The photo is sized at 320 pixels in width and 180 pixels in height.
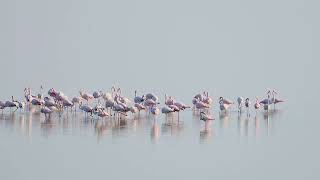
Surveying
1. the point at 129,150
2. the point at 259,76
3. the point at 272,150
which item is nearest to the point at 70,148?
the point at 129,150

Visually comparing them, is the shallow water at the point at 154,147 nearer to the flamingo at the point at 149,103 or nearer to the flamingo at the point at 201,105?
the flamingo at the point at 201,105

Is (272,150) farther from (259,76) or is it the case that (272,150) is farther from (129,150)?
(259,76)

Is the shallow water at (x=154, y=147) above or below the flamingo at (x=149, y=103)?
below

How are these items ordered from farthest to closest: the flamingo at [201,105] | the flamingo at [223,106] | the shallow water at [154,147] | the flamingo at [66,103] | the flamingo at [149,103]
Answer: the flamingo at [223,106], the flamingo at [201,105], the flamingo at [149,103], the flamingo at [66,103], the shallow water at [154,147]

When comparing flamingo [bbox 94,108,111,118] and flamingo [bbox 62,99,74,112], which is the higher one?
flamingo [bbox 62,99,74,112]

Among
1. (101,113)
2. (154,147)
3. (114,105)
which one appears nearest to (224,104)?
(114,105)

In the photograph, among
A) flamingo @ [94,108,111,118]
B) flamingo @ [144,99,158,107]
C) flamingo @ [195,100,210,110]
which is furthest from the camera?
flamingo @ [195,100,210,110]

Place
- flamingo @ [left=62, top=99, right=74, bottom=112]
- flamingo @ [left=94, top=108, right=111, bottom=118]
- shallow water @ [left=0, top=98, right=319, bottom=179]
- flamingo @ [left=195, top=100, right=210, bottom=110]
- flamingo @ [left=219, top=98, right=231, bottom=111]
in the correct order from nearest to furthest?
1. shallow water @ [left=0, top=98, right=319, bottom=179]
2. flamingo @ [left=94, top=108, right=111, bottom=118]
3. flamingo @ [left=62, top=99, right=74, bottom=112]
4. flamingo @ [left=195, top=100, right=210, bottom=110]
5. flamingo @ [left=219, top=98, right=231, bottom=111]

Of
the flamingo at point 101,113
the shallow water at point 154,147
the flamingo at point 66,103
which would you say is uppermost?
the flamingo at point 66,103

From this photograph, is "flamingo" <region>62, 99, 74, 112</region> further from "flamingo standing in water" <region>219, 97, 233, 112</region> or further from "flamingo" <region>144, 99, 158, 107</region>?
"flamingo standing in water" <region>219, 97, 233, 112</region>

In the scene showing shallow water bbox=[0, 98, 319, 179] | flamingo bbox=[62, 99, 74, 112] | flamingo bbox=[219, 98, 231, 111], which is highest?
flamingo bbox=[62, 99, 74, 112]

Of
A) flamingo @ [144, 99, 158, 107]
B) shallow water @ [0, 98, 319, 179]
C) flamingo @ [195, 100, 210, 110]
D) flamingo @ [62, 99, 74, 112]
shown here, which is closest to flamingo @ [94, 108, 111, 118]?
shallow water @ [0, 98, 319, 179]

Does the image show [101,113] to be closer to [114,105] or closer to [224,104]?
[114,105]

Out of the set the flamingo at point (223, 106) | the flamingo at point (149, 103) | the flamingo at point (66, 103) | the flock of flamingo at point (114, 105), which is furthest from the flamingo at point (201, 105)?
the flamingo at point (66, 103)
